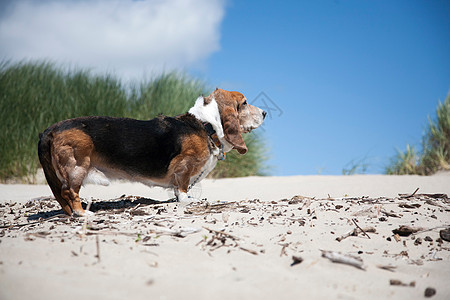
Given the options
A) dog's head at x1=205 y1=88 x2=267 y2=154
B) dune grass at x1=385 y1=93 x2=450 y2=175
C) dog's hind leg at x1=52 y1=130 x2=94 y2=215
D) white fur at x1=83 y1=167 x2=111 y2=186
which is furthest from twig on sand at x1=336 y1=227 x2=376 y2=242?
dune grass at x1=385 y1=93 x2=450 y2=175

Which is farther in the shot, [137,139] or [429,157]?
[429,157]

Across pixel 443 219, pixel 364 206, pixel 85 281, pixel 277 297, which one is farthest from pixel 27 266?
pixel 443 219

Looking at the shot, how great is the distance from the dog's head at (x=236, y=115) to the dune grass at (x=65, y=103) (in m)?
5.81

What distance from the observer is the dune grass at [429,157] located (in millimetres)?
10555

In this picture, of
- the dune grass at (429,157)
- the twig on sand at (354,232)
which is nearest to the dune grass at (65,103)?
the dune grass at (429,157)

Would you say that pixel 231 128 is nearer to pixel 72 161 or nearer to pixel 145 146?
pixel 145 146

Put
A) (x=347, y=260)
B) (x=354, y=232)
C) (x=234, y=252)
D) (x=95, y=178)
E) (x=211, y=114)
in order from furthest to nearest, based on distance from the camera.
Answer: (x=211, y=114)
(x=95, y=178)
(x=354, y=232)
(x=234, y=252)
(x=347, y=260)

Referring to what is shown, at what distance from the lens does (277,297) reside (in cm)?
228

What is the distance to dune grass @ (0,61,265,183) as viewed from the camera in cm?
1016

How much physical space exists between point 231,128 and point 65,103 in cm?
741

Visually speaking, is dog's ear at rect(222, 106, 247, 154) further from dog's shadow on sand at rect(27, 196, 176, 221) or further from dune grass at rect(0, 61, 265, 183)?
dune grass at rect(0, 61, 265, 183)

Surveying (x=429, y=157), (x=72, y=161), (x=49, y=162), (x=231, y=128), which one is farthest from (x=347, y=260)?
(x=429, y=157)

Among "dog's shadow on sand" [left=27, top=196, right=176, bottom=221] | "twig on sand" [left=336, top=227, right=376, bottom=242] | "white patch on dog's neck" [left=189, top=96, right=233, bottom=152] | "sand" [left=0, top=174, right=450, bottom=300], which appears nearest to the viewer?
"sand" [left=0, top=174, right=450, bottom=300]

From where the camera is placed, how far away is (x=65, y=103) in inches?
440
